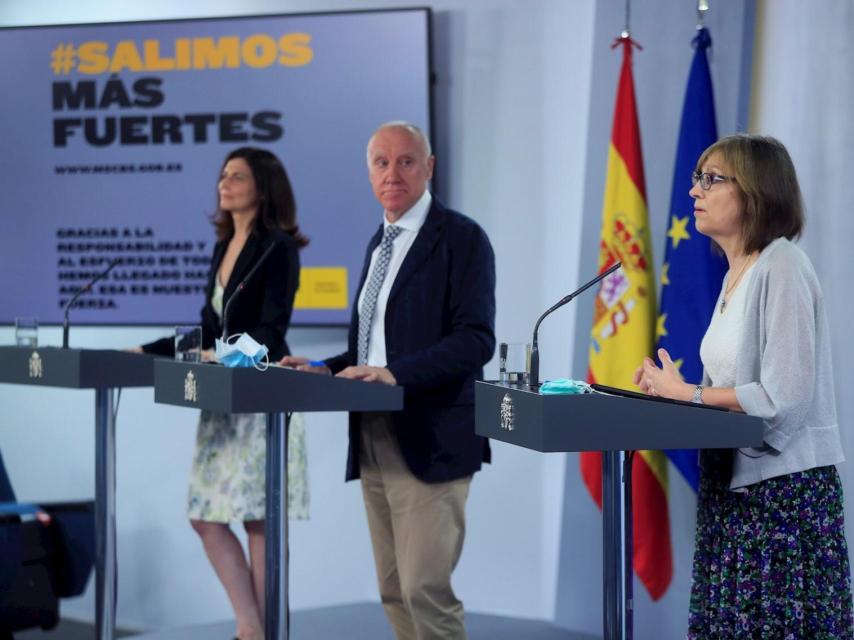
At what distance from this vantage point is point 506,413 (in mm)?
2146

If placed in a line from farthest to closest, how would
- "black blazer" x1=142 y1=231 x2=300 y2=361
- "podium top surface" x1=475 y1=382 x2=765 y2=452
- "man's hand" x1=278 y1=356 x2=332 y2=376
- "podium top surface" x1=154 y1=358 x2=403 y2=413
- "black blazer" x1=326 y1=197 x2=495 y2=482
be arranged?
"black blazer" x1=142 y1=231 x2=300 y2=361
"black blazer" x1=326 y1=197 x2=495 y2=482
"man's hand" x1=278 y1=356 x2=332 y2=376
"podium top surface" x1=154 y1=358 x2=403 y2=413
"podium top surface" x1=475 y1=382 x2=765 y2=452

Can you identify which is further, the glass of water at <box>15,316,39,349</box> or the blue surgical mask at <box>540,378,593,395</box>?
the glass of water at <box>15,316,39,349</box>

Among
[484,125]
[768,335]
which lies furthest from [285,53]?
[768,335]

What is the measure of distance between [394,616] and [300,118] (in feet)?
7.63

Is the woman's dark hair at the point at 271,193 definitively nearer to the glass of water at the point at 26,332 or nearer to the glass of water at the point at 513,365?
the glass of water at the point at 26,332

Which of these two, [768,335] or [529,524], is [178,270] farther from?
[768,335]

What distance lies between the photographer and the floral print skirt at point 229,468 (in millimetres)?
3738

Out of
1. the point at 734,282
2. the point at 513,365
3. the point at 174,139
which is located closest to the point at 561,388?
the point at 513,365

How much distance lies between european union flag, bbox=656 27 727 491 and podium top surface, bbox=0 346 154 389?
1699mm

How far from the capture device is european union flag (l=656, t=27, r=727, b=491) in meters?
3.78

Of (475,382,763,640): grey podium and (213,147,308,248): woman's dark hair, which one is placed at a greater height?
(213,147,308,248): woman's dark hair

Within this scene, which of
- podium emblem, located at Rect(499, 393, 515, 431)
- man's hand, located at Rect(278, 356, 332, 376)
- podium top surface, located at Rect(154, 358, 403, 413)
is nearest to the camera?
podium emblem, located at Rect(499, 393, 515, 431)

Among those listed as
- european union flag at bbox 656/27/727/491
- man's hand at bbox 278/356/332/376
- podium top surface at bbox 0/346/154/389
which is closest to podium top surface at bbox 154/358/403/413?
man's hand at bbox 278/356/332/376

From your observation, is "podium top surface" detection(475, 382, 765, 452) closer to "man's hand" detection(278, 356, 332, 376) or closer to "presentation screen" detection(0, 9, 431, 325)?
"man's hand" detection(278, 356, 332, 376)
